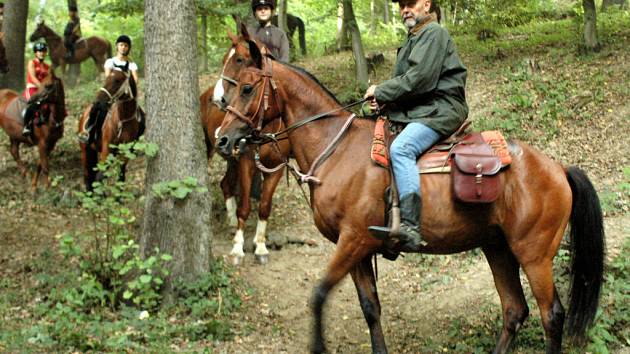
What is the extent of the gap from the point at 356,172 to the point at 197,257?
273 centimetres

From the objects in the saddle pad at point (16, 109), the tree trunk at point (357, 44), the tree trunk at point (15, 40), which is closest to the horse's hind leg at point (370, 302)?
the tree trunk at point (357, 44)

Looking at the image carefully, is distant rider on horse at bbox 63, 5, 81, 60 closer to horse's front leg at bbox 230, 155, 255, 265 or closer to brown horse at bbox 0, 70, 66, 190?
brown horse at bbox 0, 70, 66, 190

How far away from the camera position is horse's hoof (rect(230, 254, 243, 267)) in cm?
928

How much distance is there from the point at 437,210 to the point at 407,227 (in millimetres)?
386

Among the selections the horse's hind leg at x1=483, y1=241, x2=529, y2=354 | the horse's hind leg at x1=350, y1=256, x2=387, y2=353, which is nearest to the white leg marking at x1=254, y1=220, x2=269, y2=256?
the horse's hind leg at x1=350, y1=256, x2=387, y2=353

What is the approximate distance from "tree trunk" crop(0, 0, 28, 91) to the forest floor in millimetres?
4931

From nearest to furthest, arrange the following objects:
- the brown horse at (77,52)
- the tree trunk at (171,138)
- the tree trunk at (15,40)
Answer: the tree trunk at (171,138) < the tree trunk at (15,40) < the brown horse at (77,52)

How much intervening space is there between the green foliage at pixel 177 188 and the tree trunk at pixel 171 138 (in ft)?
0.32

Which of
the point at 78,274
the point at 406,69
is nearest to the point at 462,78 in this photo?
the point at 406,69

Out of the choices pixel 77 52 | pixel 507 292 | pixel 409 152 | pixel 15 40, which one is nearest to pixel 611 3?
pixel 77 52

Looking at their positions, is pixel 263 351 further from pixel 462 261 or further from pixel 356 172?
pixel 462 261

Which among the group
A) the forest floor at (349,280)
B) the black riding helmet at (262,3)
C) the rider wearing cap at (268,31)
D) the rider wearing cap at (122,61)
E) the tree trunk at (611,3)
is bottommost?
the forest floor at (349,280)

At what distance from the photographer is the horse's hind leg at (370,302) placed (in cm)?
614

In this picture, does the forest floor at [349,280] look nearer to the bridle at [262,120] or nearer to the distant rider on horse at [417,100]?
the distant rider on horse at [417,100]
